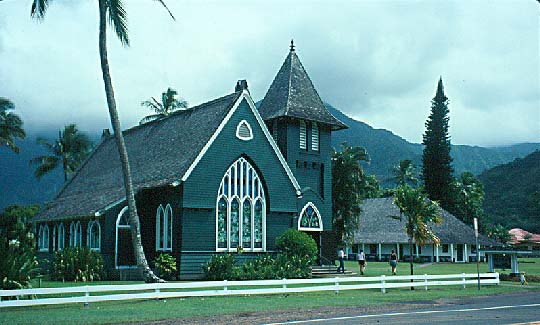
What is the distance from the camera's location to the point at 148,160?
36031 mm

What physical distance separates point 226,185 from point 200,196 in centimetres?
Answer: 196

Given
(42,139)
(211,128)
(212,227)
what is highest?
Result: (42,139)

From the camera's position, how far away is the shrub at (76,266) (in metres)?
29.5

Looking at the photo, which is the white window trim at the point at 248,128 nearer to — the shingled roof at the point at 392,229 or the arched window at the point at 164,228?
the arched window at the point at 164,228

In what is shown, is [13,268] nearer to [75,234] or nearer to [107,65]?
[107,65]

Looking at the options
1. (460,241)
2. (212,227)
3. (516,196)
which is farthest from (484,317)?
(516,196)

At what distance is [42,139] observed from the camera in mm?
70188

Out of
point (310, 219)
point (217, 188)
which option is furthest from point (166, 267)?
point (310, 219)

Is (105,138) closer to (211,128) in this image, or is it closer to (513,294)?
(211,128)

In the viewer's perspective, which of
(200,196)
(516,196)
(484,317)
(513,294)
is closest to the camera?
(484,317)

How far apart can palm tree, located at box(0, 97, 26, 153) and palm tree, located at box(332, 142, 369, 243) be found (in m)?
26.2

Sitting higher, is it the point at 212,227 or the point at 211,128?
the point at 211,128

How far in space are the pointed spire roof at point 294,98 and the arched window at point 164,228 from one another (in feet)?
32.0

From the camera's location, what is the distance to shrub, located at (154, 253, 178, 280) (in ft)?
95.4
